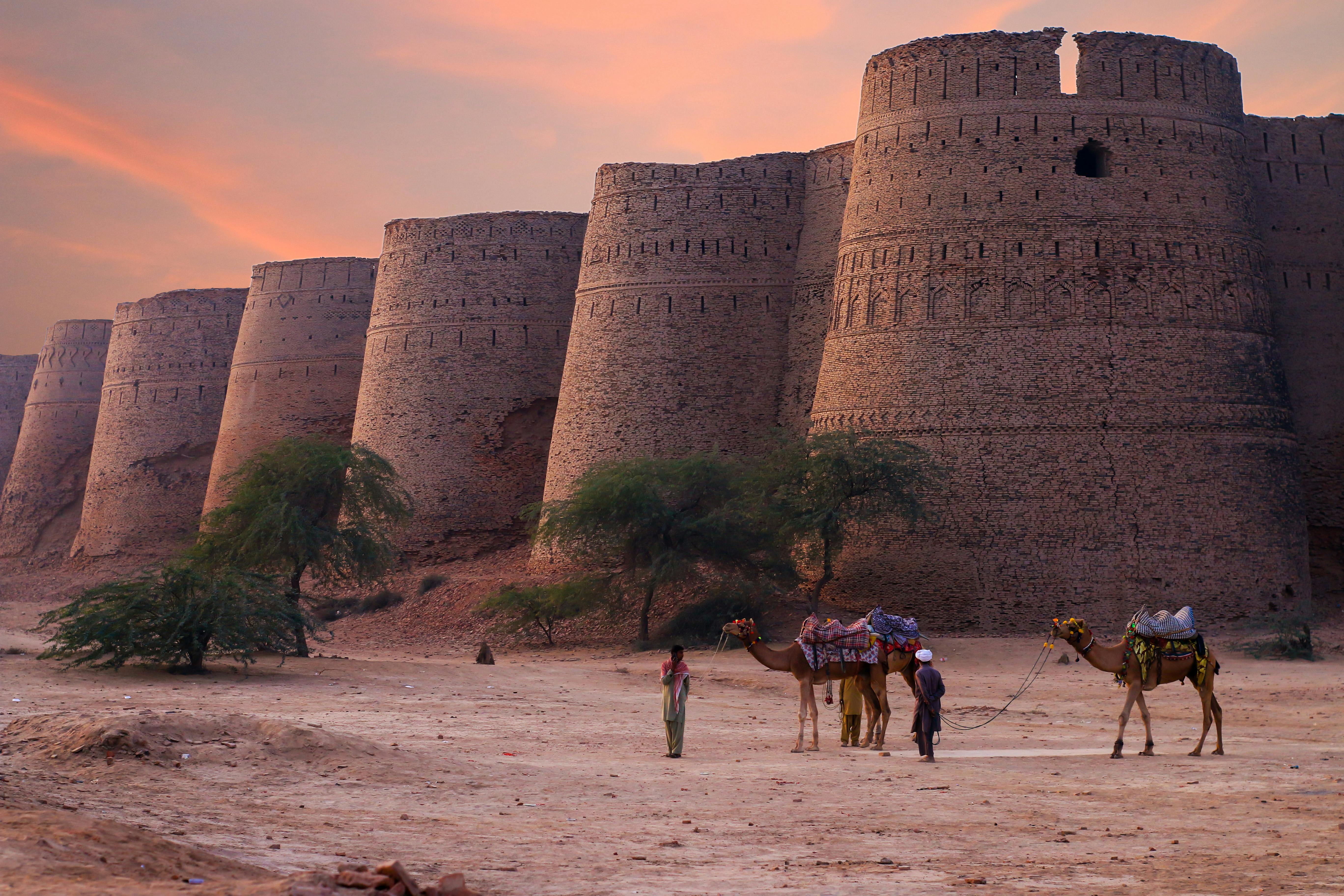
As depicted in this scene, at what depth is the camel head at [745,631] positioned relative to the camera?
10.6 meters

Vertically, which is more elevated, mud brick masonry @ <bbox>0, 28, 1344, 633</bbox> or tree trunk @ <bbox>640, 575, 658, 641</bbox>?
mud brick masonry @ <bbox>0, 28, 1344, 633</bbox>

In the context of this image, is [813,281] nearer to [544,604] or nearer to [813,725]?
[544,604]

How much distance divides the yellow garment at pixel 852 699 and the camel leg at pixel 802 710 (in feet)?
1.10

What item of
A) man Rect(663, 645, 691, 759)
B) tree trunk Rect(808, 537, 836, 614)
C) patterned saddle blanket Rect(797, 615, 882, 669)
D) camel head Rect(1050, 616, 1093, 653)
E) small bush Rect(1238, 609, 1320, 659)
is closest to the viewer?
man Rect(663, 645, 691, 759)

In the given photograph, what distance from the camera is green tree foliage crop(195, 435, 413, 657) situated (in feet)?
63.6

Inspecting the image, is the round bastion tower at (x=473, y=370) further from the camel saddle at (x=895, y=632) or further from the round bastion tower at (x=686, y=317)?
the camel saddle at (x=895, y=632)

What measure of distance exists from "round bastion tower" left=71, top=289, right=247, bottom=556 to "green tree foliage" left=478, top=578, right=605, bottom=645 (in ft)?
55.2

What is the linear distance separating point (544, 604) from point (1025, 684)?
28.9ft

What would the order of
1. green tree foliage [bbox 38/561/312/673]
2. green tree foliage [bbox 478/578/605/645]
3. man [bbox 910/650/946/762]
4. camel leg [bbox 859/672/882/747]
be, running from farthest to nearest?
green tree foliage [bbox 478/578/605/645] → green tree foliage [bbox 38/561/312/673] → camel leg [bbox 859/672/882/747] → man [bbox 910/650/946/762]

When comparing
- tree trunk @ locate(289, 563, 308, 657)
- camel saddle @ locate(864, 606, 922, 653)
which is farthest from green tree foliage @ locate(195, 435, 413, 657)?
camel saddle @ locate(864, 606, 922, 653)

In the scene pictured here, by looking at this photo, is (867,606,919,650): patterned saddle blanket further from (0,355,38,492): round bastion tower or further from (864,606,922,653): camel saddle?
(0,355,38,492): round bastion tower

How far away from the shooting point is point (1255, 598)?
63.1 ft

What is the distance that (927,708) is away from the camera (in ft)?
31.7

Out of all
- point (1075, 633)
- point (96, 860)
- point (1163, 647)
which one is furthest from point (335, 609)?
point (96, 860)
